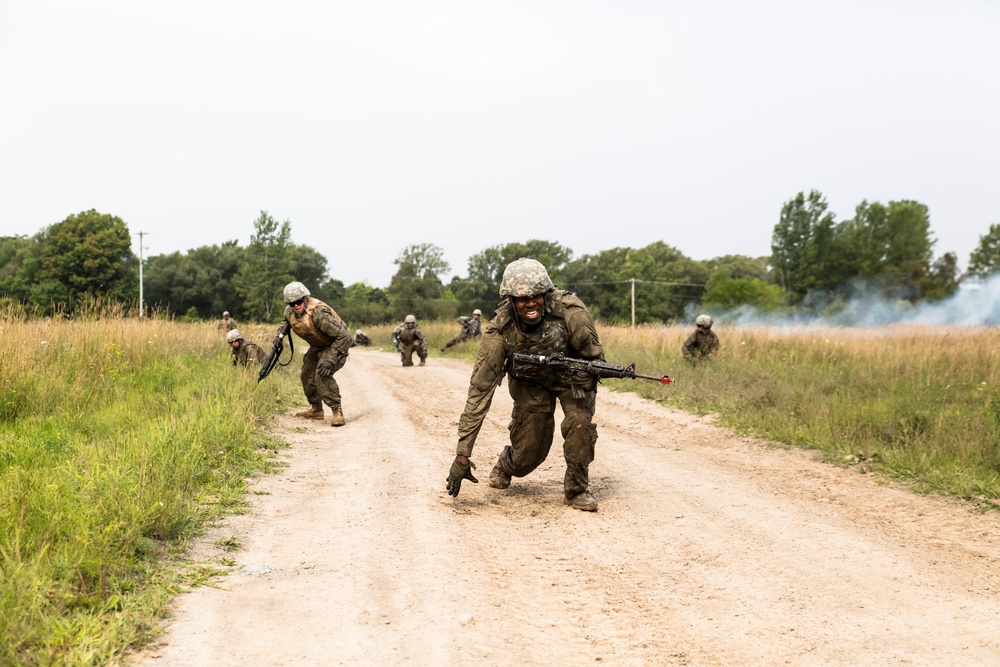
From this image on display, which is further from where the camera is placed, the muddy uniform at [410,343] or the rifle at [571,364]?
the muddy uniform at [410,343]

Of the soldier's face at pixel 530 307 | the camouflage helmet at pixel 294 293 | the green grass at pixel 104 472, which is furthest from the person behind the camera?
the camouflage helmet at pixel 294 293

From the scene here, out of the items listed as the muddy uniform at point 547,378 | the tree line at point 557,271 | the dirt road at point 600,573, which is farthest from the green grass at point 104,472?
the tree line at point 557,271

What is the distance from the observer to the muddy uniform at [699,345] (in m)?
15.0

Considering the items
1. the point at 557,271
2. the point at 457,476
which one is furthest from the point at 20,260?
the point at 457,476

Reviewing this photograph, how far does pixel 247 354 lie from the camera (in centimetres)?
1412

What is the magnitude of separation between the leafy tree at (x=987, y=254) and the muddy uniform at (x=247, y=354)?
123ft

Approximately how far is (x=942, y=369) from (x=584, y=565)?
8.86 metres

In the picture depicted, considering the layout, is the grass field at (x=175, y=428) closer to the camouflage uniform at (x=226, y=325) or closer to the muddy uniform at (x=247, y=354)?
the muddy uniform at (x=247, y=354)

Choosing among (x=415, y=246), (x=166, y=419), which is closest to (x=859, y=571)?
(x=166, y=419)

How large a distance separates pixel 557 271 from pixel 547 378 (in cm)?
6771

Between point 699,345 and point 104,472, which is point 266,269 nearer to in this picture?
point 699,345

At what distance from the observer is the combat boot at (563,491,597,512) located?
610cm

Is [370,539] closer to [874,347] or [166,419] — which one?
[166,419]

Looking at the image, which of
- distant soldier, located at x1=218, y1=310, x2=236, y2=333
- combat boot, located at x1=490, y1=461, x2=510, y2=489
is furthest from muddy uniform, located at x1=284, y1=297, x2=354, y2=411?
distant soldier, located at x1=218, y1=310, x2=236, y2=333
